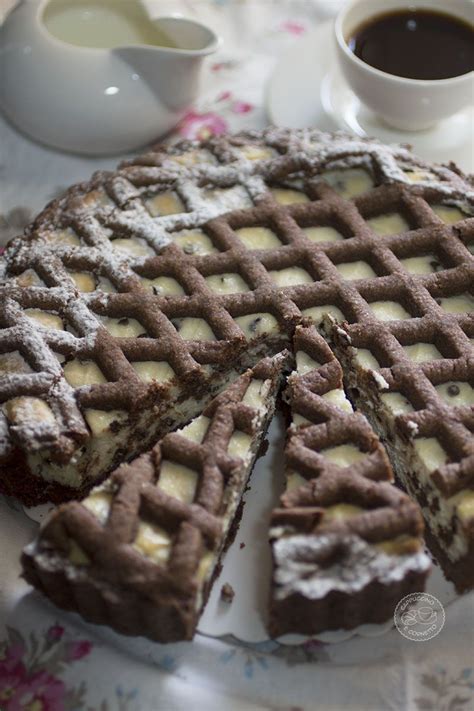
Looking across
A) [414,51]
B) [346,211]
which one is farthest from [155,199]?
[414,51]

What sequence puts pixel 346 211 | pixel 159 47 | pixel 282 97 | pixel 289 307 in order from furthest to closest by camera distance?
pixel 282 97, pixel 159 47, pixel 346 211, pixel 289 307

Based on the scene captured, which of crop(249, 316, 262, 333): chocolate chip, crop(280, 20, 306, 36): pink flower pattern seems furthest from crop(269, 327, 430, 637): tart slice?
crop(280, 20, 306, 36): pink flower pattern

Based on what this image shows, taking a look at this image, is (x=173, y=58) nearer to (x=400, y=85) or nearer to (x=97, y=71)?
(x=97, y=71)

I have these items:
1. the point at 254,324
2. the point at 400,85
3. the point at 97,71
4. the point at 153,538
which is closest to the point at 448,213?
the point at 400,85

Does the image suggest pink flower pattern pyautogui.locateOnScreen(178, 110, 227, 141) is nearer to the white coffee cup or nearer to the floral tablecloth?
the white coffee cup

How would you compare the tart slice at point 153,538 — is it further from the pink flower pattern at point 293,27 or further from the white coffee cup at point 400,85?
the pink flower pattern at point 293,27

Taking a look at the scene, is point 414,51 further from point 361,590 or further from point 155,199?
point 361,590
